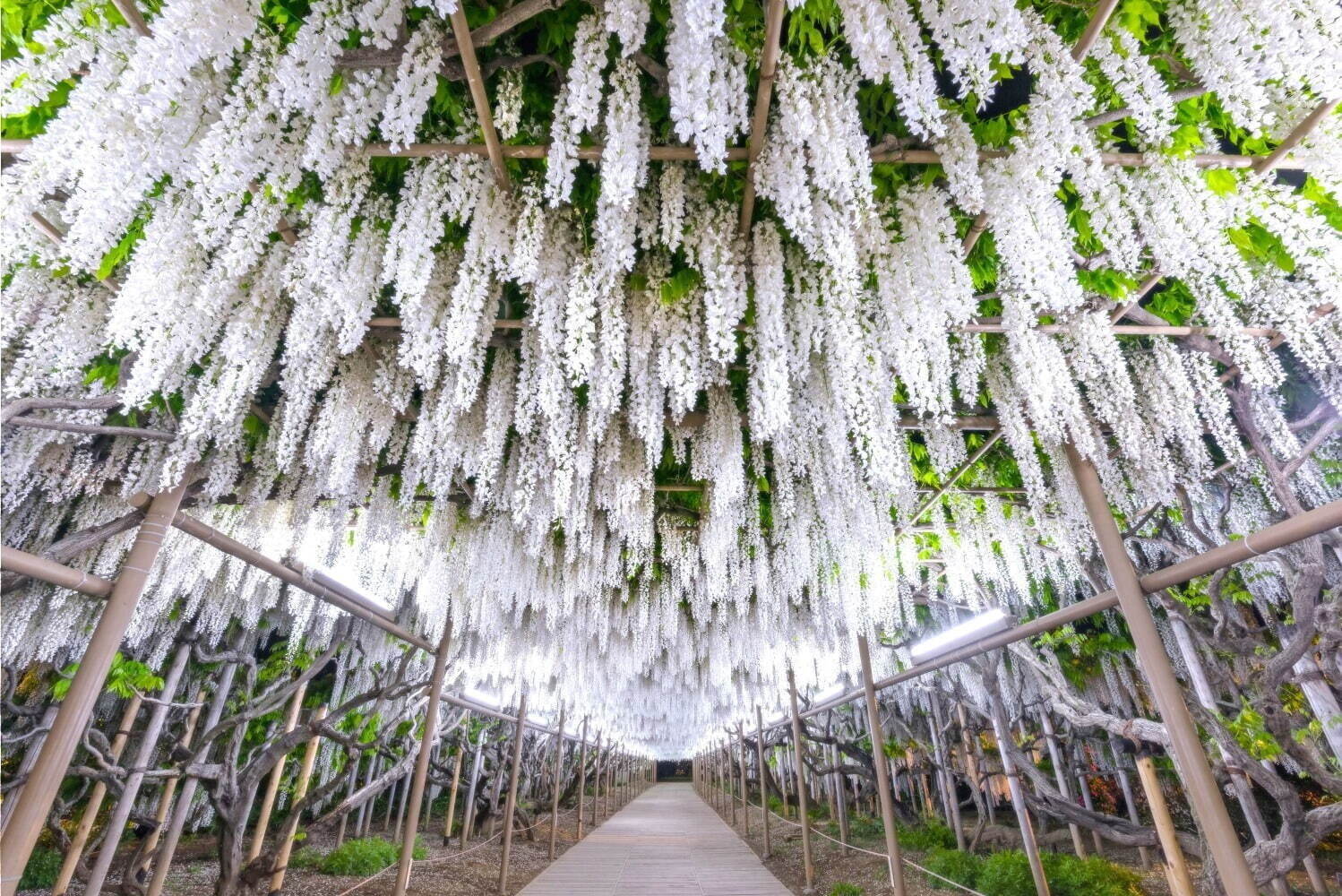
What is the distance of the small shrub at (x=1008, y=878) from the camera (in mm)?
6879

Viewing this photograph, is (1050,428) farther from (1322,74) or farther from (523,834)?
(523,834)

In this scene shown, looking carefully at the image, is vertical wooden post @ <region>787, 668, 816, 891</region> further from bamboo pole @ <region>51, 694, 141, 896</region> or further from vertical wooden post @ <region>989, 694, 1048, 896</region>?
bamboo pole @ <region>51, 694, 141, 896</region>

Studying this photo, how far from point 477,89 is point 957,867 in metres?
10.6

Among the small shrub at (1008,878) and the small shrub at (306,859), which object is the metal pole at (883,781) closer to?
the small shrub at (1008,878)

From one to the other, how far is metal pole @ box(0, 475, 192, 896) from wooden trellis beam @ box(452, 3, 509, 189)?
9.16ft

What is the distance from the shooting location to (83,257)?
2.46 m

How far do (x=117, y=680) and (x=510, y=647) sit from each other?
4914 mm

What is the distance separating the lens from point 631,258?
288 centimetres

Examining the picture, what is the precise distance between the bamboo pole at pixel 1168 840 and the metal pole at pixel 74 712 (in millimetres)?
6269

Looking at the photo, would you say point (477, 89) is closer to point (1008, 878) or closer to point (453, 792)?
point (1008, 878)

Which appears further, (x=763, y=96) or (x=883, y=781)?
(x=883, y=781)

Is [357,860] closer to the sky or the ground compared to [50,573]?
closer to the ground

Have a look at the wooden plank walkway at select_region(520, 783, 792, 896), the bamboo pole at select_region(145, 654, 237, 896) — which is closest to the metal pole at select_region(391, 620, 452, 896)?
the bamboo pole at select_region(145, 654, 237, 896)

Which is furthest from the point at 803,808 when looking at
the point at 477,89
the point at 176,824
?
the point at 477,89
